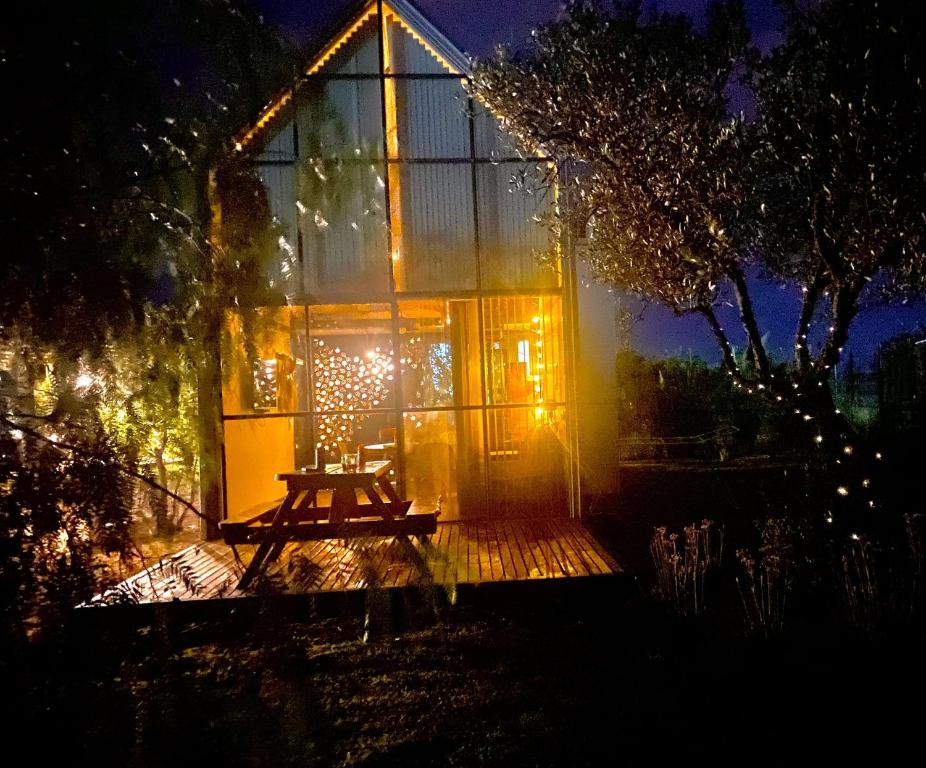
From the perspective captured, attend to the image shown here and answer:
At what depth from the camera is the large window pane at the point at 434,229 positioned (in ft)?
23.1

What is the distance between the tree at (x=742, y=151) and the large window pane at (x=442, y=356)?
2094 millimetres

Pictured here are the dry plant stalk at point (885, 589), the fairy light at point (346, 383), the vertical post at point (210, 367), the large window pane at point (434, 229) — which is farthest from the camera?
the fairy light at point (346, 383)

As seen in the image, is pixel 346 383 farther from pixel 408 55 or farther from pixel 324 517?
pixel 408 55

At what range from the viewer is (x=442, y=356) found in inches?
309

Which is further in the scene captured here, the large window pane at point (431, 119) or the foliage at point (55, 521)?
the large window pane at point (431, 119)

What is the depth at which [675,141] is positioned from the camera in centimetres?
491

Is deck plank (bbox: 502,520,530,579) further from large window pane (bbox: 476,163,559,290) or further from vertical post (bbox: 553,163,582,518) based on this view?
large window pane (bbox: 476,163,559,290)

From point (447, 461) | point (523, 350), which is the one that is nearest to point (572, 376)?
point (523, 350)

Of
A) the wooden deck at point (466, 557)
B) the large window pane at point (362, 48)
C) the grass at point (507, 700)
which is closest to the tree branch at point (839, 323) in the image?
the grass at point (507, 700)

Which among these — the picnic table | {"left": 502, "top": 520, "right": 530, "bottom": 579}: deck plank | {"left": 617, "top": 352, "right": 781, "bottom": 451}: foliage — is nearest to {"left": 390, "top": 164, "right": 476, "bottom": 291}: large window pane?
the picnic table

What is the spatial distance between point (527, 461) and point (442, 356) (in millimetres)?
1776

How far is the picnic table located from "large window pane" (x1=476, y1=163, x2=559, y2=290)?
9.85 ft

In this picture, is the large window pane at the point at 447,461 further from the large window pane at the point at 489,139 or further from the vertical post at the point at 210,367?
the vertical post at the point at 210,367

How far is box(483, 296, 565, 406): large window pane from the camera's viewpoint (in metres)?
7.42
